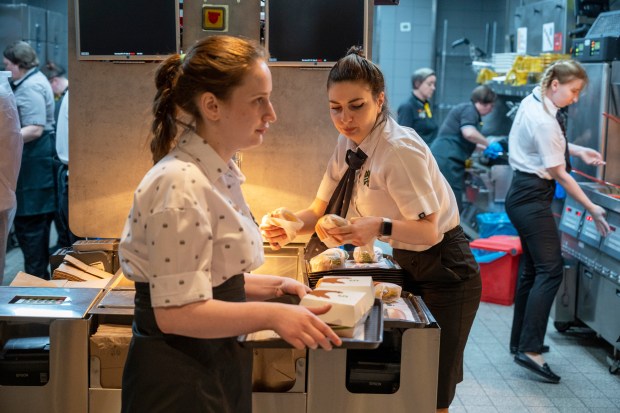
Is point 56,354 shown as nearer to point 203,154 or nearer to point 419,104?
point 203,154

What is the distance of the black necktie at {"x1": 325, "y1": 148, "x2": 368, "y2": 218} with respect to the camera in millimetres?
2846

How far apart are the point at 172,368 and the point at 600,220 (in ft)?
12.3

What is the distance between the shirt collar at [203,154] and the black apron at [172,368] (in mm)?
254

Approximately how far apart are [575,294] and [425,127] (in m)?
2.89

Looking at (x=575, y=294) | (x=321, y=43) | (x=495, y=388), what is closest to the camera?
(x=321, y=43)

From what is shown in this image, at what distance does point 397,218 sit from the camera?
2.82 meters

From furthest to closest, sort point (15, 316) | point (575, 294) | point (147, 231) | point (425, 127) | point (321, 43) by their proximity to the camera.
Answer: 1. point (425, 127)
2. point (575, 294)
3. point (321, 43)
4. point (15, 316)
5. point (147, 231)

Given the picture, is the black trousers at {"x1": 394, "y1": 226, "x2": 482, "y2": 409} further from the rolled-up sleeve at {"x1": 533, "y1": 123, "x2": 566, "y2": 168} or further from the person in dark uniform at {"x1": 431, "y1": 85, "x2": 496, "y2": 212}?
the person in dark uniform at {"x1": 431, "y1": 85, "x2": 496, "y2": 212}

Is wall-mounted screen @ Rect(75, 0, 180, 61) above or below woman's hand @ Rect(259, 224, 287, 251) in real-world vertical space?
above

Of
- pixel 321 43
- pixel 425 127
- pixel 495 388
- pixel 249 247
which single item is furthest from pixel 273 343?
pixel 425 127

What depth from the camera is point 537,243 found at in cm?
485

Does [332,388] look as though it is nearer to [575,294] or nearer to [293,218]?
[293,218]

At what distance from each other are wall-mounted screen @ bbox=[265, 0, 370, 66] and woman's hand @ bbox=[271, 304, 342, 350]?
185 cm

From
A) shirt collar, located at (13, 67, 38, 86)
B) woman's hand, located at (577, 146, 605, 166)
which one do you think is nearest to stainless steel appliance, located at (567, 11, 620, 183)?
woman's hand, located at (577, 146, 605, 166)
